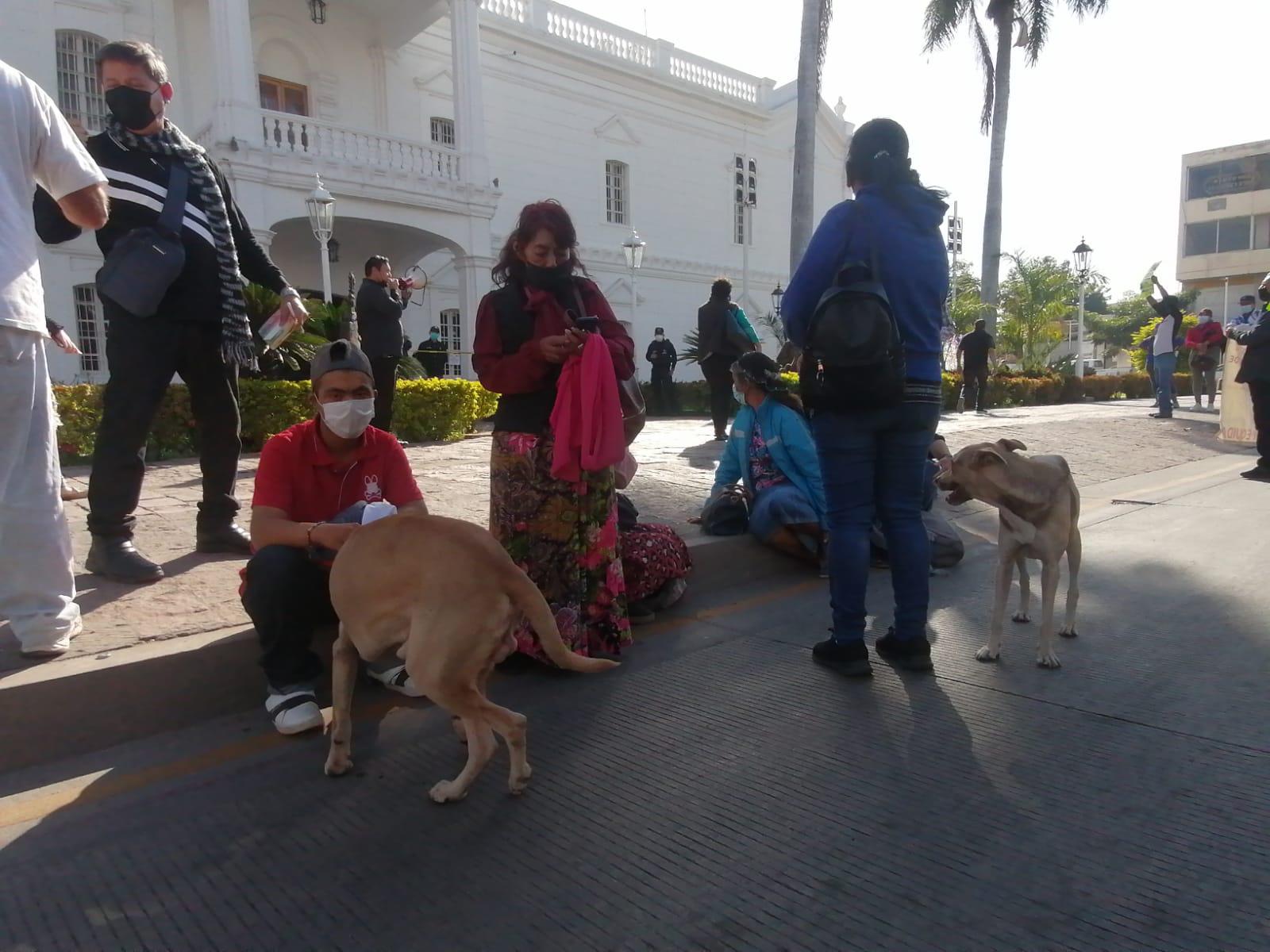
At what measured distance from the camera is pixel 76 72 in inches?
596

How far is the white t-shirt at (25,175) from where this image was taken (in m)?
2.88

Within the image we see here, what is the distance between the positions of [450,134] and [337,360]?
19.4 metres

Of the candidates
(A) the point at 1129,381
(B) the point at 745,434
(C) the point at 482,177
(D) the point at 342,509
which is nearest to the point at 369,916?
(D) the point at 342,509

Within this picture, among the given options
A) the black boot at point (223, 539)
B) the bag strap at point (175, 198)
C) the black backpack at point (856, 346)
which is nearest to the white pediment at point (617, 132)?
the bag strap at point (175, 198)

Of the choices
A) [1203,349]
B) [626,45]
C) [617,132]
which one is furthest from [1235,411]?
[626,45]

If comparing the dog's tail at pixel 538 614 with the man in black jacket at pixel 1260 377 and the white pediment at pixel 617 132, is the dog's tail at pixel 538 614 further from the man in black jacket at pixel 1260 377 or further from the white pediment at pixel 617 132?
the white pediment at pixel 617 132

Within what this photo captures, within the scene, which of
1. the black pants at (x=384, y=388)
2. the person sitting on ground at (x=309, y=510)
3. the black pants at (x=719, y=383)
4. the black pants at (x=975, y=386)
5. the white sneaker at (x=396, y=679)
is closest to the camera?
the person sitting on ground at (x=309, y=510)

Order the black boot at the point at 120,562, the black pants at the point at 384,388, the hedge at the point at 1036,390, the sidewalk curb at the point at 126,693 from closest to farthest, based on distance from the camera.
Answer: the sidewalk curb at the point at 126,693, the black boot at the point at 120,562, the black pants at the point at 384,388, the hedge at the point at 1036,390

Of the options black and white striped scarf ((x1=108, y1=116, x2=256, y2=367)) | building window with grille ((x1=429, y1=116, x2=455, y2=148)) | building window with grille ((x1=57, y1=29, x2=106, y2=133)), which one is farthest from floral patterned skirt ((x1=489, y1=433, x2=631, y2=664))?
building window with grille ((x1=429, y1=116, x2=455, y2=148))

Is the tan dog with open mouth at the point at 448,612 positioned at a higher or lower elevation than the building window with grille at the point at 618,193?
lower

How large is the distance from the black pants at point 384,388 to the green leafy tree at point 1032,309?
64.8 ft

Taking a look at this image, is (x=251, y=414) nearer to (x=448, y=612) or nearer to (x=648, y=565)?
(x=648, y=565)

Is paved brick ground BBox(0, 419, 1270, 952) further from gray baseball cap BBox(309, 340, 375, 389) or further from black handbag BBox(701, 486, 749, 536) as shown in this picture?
black handbag BBox(701, 486, 749, 536)

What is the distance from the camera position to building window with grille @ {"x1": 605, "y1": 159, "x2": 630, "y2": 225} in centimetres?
2422
